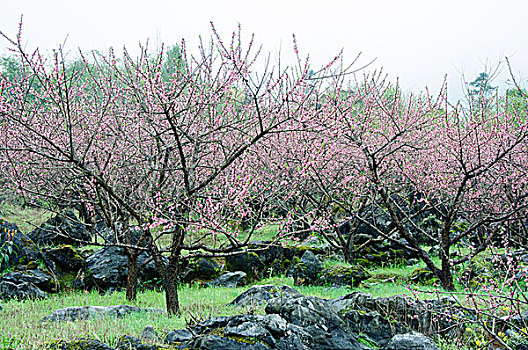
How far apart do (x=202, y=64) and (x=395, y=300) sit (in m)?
4.97

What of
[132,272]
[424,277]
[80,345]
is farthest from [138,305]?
[424,277]

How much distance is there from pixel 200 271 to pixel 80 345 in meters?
7.32

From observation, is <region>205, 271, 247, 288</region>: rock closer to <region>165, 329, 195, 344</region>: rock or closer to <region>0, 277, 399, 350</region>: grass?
<region>0, 277, 399, 350</region>: grass

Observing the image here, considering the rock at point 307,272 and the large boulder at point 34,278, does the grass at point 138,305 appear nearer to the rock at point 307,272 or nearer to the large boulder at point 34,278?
the rock at point 307,272

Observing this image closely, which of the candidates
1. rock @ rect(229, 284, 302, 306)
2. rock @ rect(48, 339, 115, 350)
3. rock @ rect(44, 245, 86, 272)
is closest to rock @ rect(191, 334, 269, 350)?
rock @ rect(48, 339, 115, 350)

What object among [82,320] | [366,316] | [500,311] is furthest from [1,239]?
[500,311]

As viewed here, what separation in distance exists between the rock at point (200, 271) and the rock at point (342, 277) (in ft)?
11.1

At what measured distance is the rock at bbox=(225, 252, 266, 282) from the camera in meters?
11.0

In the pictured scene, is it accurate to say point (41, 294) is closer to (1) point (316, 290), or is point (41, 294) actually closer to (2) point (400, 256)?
(1) point (316, 290)

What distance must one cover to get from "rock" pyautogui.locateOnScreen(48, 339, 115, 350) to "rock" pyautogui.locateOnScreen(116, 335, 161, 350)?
8.1 inches

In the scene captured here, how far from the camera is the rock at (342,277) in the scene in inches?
365

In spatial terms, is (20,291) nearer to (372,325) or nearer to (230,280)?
(230,280)

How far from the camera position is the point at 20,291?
8.45 meters

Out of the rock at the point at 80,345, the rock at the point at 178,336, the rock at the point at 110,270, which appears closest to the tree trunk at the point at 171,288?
the rock at the point at 178,336
